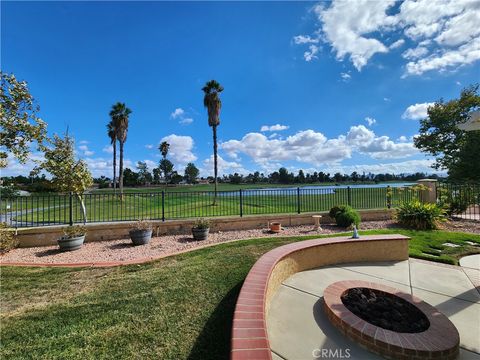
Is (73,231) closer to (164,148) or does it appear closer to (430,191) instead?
(430,191)

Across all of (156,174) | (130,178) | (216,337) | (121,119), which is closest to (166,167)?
(156,174)

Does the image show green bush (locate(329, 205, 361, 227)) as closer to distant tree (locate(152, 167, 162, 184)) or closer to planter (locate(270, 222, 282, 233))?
planter (locate(270, 222, 282, 233))

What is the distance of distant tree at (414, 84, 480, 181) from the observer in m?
17.1

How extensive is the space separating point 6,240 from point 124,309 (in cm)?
566

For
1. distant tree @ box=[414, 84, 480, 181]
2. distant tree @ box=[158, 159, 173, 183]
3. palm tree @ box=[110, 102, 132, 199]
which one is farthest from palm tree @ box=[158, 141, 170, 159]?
distant tree @ box=[414, 84, 480, 181]

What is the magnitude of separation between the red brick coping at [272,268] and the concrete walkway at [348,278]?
7.5 inches

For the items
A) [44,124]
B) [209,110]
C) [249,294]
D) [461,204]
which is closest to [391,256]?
[249,294]

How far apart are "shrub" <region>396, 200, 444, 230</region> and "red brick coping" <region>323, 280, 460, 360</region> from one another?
6.30m

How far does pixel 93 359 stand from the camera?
2.24 m

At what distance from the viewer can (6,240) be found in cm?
648

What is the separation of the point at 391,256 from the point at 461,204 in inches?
306

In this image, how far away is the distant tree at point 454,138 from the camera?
674 inches

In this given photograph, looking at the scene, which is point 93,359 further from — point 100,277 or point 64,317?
point 100,277

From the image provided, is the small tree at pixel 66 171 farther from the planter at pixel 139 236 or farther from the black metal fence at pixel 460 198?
the black metal fence at pixel 460 198
